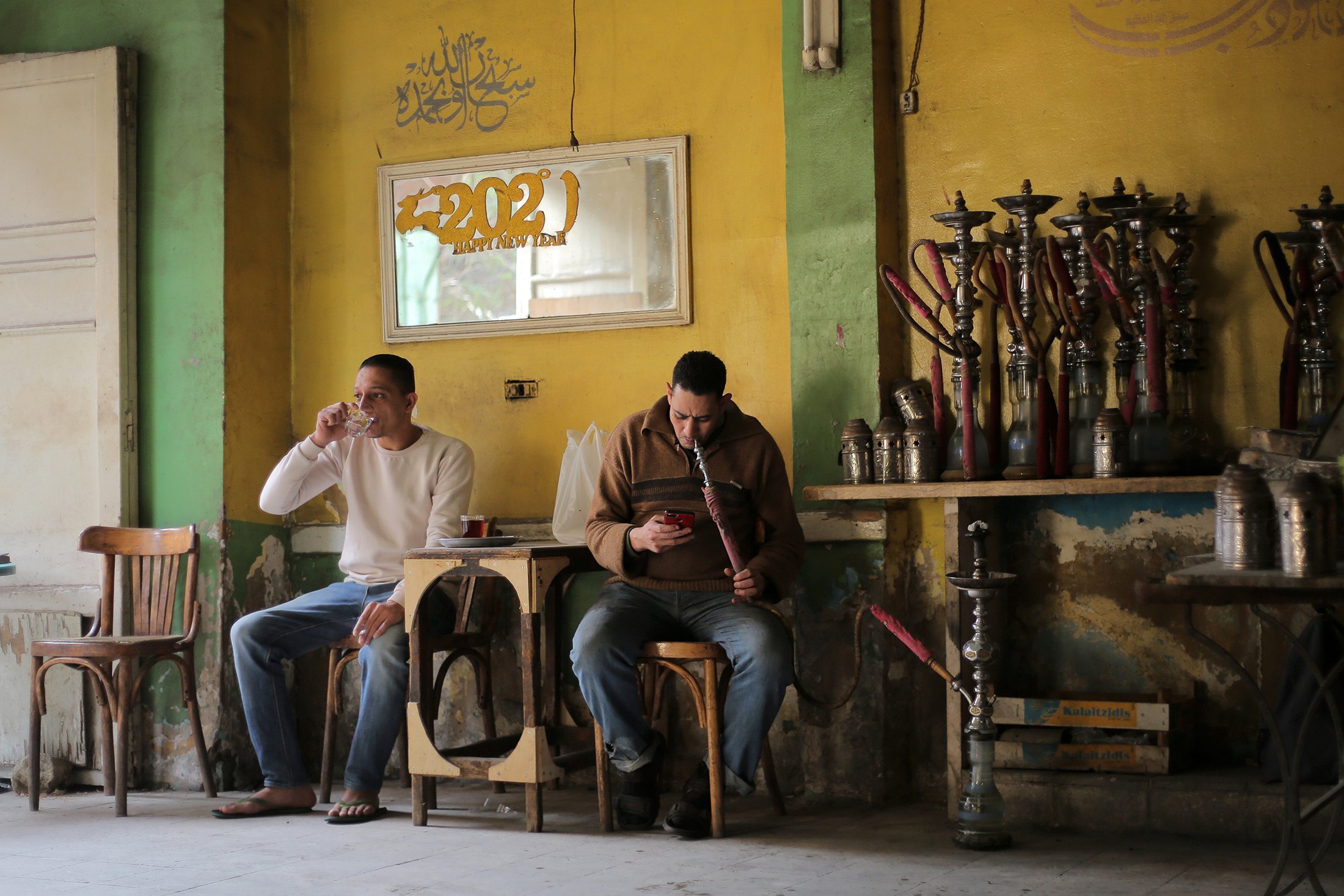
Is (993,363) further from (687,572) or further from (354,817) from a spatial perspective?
(354,817)

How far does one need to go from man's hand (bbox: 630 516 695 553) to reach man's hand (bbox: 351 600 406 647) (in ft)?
2.63

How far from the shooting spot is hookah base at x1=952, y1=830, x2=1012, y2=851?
3221mm

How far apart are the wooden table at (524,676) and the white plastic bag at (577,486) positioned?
0.20 metres

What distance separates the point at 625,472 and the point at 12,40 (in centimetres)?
300

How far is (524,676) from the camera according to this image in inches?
140

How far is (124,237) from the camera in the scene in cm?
449

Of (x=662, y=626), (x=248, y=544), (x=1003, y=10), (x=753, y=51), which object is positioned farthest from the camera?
(x=248, y=544)

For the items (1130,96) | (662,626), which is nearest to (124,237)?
(662,626)

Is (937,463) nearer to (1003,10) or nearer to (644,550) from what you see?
(644,550)

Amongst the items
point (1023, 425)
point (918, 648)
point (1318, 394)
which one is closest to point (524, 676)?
point (918, 648)

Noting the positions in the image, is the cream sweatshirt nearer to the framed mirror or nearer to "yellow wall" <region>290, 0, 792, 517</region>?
"yellow wall" <region>290, 0, 792, 517</region>

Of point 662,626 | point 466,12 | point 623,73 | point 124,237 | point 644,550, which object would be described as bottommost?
point 662,626

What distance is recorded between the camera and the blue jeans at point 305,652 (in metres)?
3.79

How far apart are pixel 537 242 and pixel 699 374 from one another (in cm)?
118
